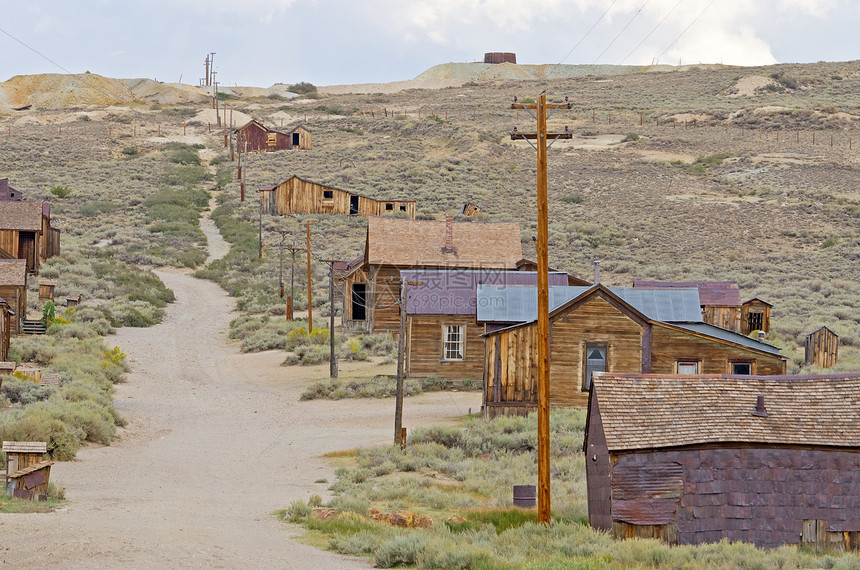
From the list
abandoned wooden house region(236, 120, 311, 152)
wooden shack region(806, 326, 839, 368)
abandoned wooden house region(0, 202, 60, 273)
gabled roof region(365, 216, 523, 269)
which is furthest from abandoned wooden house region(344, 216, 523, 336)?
abandoned wooden house region(236, 120, 311, 152)

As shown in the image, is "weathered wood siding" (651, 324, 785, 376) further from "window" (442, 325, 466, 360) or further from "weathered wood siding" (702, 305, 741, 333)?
"weathered wood siding" (702, 305, 741, 333)

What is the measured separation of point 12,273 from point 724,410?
97.5ft

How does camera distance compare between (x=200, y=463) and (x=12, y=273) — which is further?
(x=12, y=273)

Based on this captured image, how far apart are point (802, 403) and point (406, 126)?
90.1 metres

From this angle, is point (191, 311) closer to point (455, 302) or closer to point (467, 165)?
point (455, 302)

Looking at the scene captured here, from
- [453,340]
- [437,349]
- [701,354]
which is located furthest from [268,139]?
[701,354]

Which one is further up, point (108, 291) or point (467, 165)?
point (467, 165)

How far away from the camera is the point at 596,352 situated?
1080 inches

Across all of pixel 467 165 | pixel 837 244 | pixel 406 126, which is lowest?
pixel 837 244

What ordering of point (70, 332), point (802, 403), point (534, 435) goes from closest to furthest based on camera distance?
point (802, 403) < point (534, 435) < point (70, 332)

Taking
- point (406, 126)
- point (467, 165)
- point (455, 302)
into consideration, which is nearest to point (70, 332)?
point (455, 302)

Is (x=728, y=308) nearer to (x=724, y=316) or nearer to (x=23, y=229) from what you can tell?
(x=724, y=316)

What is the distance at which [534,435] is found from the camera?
24.0 m

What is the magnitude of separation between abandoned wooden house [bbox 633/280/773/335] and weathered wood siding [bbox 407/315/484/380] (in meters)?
9.63
